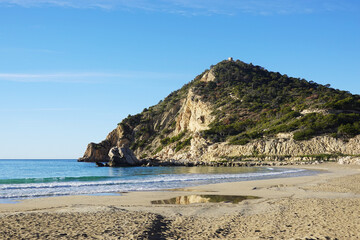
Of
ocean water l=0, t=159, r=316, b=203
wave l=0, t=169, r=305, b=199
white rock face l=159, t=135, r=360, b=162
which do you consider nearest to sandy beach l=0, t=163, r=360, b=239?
wave l=0, t=169, r=305, b=199

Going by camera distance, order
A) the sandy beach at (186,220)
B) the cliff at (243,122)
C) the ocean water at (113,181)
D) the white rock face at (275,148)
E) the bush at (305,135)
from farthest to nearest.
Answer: the cliff at (243,122)
the bush at (305,135)
the white rock face at (275,148)
the ocean water at (113,181)
the sandy beach at (186,220)

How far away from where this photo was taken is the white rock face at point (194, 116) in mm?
89644

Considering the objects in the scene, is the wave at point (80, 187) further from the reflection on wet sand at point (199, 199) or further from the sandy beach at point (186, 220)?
the reflection on wet sand at point (199, 199)

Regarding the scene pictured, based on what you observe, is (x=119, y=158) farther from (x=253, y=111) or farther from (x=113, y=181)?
(x=253, y=111)

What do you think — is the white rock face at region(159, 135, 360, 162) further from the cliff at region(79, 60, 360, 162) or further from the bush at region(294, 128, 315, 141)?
the bush at region(294, 128, 315, 141)

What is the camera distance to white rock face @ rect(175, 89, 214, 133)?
8964 cm

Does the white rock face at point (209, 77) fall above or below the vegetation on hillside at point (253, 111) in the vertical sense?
above

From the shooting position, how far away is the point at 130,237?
313 inches

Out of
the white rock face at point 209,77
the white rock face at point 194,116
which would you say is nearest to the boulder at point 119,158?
the white rock face at point 194,116

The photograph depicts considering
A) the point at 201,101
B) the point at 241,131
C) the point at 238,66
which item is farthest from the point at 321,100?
the point at 238,66

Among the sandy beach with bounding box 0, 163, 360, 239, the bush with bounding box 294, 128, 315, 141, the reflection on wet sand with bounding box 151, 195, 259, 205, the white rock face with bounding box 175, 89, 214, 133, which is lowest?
the reflection on wet sand with bounding box 151, 195, 259, 205

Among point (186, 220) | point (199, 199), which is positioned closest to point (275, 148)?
point (199, 199)

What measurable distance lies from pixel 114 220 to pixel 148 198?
19.1 feet

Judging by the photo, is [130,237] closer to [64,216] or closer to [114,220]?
[114,220]
